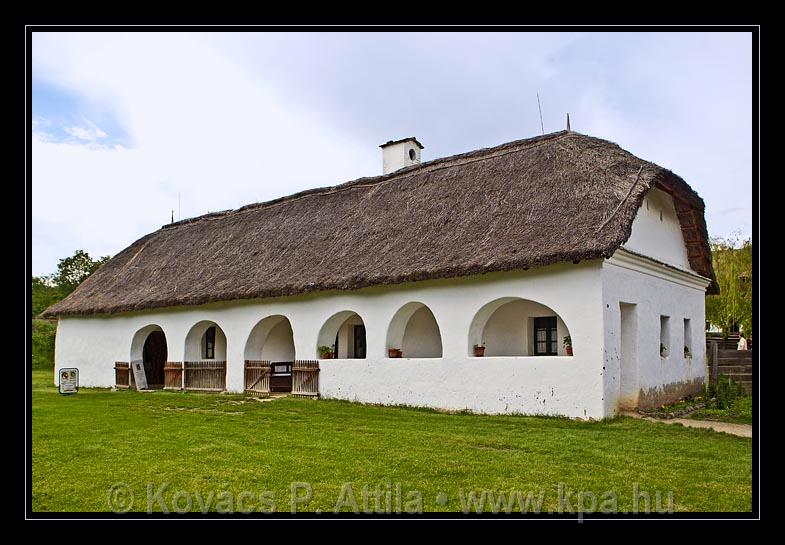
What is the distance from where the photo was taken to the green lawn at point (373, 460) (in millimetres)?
6031

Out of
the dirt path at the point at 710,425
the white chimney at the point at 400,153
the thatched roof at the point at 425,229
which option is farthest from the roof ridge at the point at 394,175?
the dirt path at the point at 710,425

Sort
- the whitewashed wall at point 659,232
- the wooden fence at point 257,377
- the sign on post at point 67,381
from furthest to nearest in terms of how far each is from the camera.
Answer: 1. the sign on post at point 67,381
2. the wooden fence at point 257,377
3. the whitewashed wall at point 659,232

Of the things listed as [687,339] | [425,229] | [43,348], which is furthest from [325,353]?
[43,348]

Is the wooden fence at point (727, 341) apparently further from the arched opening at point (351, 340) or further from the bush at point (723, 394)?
the arched opening at point (351, 340)

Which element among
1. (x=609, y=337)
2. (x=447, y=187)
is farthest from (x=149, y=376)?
(x=609, y=337)

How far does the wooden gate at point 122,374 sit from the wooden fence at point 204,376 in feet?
8.64

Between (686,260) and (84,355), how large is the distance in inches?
704

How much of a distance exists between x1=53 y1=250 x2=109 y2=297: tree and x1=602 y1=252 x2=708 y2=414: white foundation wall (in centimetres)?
2729

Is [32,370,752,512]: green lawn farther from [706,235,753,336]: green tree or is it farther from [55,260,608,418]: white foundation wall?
[706,235,753,336]: green tree

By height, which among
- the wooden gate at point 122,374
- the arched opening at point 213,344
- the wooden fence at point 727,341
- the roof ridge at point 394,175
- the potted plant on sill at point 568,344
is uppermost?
the roof ridge at point 394,175

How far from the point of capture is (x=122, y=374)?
20094 mm

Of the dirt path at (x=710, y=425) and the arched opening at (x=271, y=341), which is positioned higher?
the arched opening at (x=271, y=341)

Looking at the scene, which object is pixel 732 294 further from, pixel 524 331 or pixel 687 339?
pixel 524 331

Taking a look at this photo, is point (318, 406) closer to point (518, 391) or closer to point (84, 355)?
point (518, 391)
